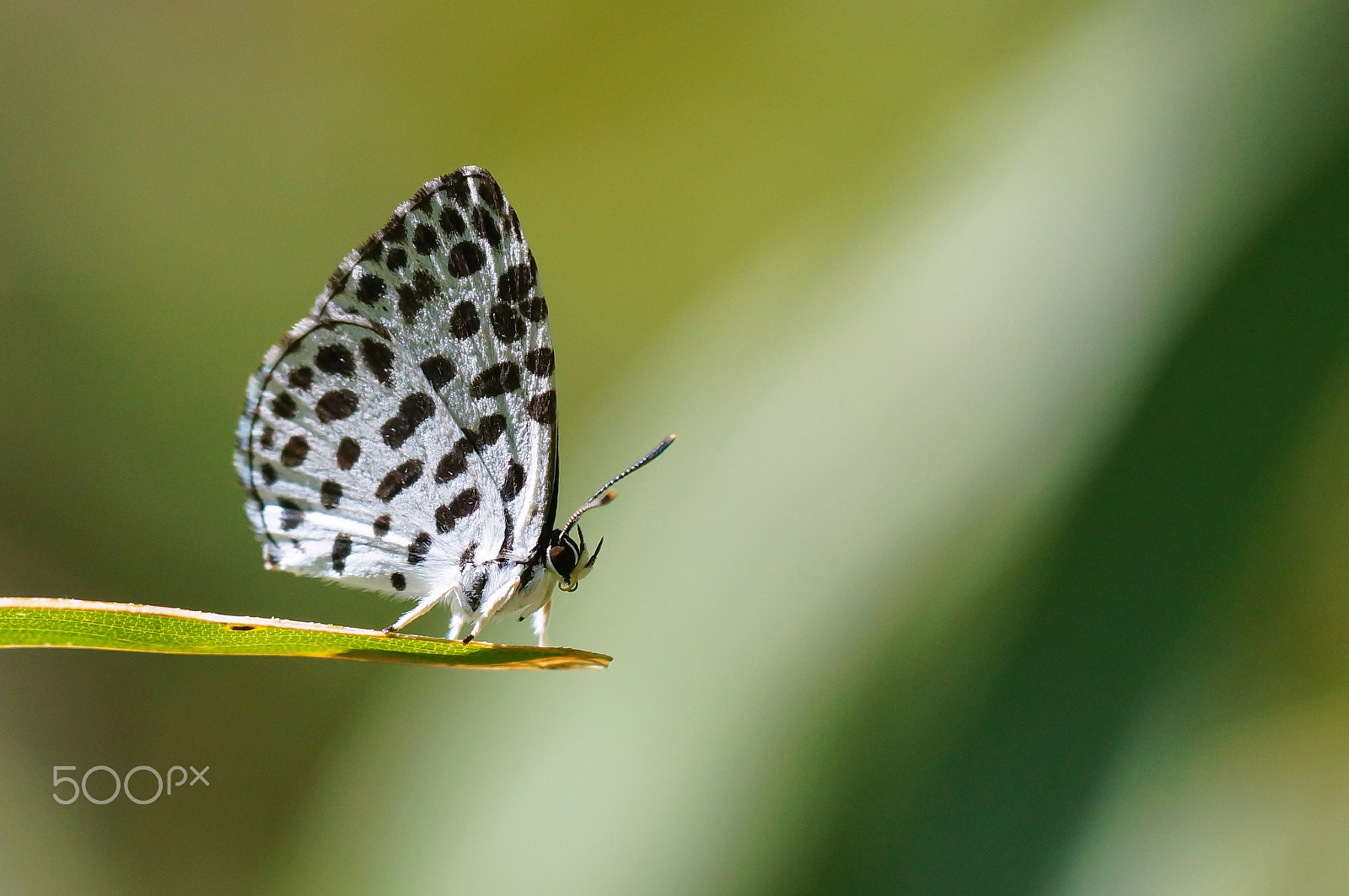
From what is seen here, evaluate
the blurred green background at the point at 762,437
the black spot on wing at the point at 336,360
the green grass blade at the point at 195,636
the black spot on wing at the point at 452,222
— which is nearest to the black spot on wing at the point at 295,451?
the black spot on wing at the point at 336,360

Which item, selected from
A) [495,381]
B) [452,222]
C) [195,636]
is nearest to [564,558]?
[495,381]

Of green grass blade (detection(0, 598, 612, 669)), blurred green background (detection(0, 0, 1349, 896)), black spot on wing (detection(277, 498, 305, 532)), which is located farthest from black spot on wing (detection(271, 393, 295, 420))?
green grass blade (detection(0, 598, 612, 669))

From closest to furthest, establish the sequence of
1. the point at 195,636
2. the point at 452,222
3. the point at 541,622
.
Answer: the point at 195,636, the point at 452,222, the point at 541,622

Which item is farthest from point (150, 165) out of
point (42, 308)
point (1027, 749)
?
point (1027, 749)

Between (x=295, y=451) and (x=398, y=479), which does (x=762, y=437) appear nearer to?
(x=398, y=479)

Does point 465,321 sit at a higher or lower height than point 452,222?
lower

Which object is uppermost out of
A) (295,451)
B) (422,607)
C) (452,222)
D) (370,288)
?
(452,222)

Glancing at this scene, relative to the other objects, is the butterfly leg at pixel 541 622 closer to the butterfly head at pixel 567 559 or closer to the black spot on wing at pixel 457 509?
the butterfly head at pixel 567 559

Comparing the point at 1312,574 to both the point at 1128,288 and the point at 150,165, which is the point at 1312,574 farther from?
the point at 150,165
